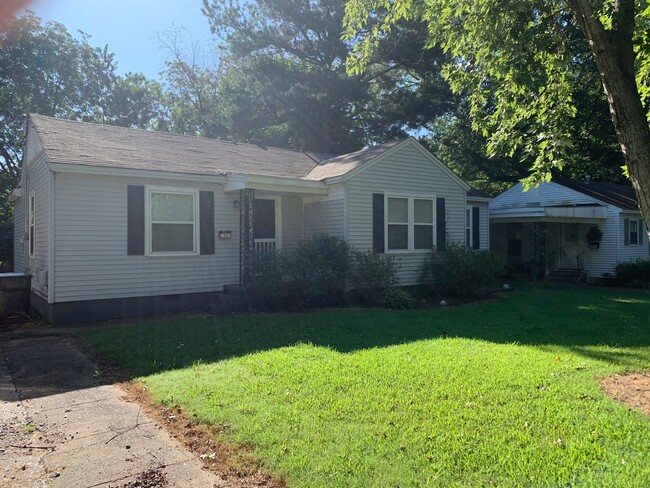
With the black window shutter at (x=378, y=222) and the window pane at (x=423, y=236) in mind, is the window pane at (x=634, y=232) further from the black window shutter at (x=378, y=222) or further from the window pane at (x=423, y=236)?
the black window shutter at (x=378, y=222)

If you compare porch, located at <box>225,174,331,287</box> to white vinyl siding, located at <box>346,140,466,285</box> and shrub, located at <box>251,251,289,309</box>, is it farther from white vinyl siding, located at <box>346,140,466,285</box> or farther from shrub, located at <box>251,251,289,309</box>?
white vinyl siding, located at <box>346,140,466,285</box>

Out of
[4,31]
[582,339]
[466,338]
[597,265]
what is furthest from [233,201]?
[4,31]

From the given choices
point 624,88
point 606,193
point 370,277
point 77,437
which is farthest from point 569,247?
point 77,437

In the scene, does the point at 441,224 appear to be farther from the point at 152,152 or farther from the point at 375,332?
the point at 152,152

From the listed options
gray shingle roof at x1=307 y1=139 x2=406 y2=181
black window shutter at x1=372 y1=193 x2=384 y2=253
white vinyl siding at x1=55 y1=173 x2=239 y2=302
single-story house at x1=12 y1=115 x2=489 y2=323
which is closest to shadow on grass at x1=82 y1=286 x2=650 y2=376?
white vinyl siding at x1=55 y1=173 x2=239 y2=302

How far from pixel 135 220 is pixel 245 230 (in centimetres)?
243

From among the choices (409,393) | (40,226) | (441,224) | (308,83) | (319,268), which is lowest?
(409,393)

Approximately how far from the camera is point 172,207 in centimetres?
1048

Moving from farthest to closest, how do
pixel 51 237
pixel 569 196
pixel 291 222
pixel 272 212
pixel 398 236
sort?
1. pixel 569 196
2. pixel 398 236
3. pixel 291 222
4. pixel 272 212
5. pixel 51 237

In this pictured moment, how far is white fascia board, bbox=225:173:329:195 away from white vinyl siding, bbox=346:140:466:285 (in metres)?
0.83

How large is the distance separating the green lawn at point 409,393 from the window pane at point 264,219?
3.54 m

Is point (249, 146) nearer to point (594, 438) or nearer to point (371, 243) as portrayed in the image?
point (371, 243)

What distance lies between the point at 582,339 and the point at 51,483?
7315mm

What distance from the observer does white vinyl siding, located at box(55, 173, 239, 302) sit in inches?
363
